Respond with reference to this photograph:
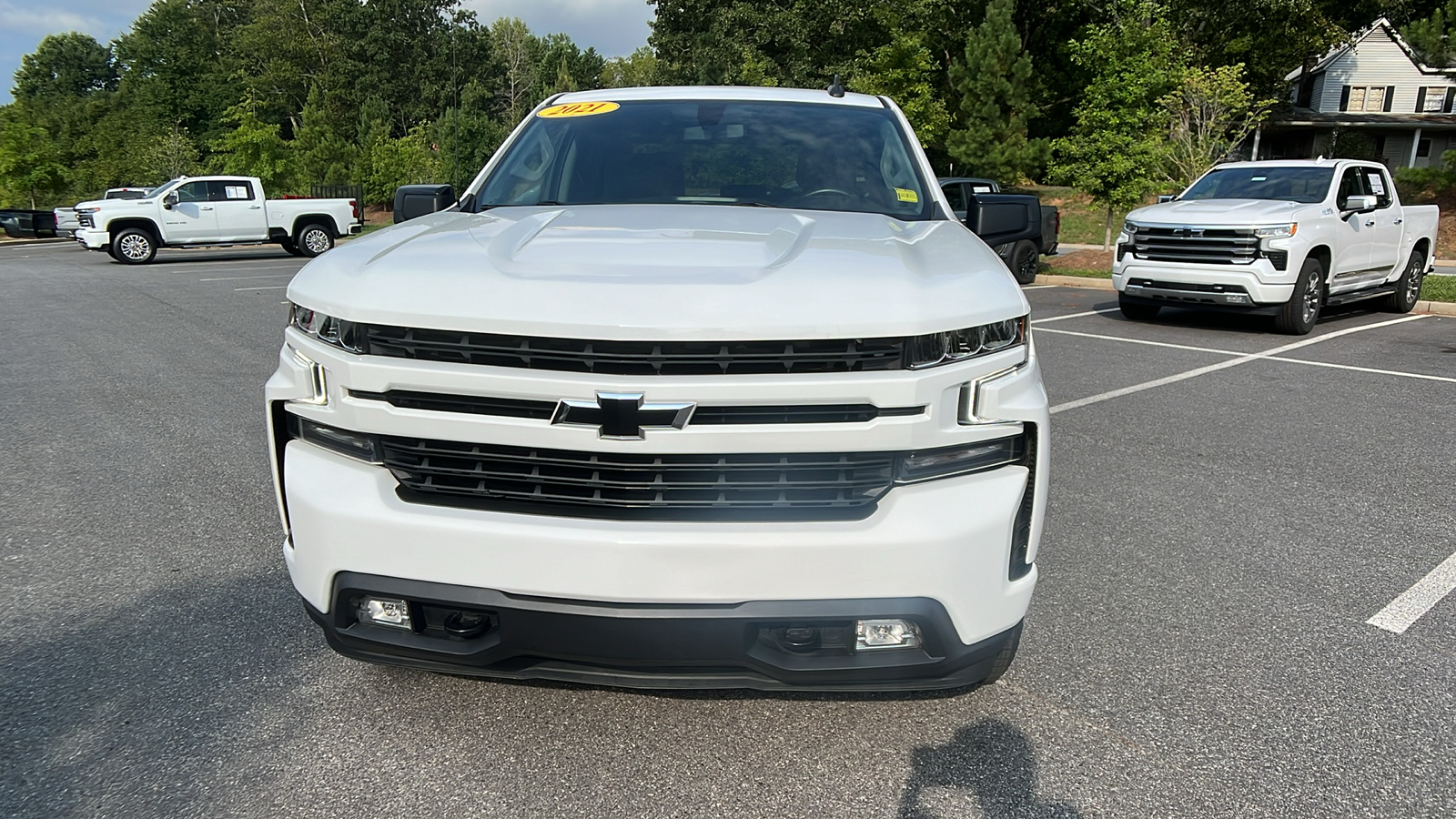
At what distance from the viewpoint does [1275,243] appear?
32.0 feet

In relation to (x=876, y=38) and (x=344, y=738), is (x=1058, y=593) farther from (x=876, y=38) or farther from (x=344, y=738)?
(x=876, y=38)

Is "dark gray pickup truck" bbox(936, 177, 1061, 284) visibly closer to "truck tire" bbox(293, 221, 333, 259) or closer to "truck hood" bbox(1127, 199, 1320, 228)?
"truck hood" bbox(1127, 199, 1320, 228)

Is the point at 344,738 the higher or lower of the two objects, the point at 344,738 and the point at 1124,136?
the lower

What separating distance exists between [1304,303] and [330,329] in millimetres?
10511

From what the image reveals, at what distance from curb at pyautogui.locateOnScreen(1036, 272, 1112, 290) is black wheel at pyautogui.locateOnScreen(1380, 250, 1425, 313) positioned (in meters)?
3.94

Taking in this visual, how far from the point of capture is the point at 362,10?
212ft

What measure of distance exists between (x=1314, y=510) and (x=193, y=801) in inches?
185

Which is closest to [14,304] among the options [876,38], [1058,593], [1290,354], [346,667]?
[346,667]

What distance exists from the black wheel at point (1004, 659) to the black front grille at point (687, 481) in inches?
22.6

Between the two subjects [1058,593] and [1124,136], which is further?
[1124,136]

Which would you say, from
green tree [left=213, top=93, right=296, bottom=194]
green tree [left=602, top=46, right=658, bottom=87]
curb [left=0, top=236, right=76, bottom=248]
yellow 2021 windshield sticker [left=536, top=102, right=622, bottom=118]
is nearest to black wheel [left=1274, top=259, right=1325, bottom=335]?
yellow 2021 windshield sticker [left=536, top=102, right=622, bottom=118]

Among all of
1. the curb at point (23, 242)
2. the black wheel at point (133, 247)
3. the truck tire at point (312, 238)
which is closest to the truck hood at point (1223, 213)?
the truck tire at point (312, 238)

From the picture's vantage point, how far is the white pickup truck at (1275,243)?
9859mm

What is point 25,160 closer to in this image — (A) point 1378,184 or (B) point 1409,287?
(A) point 1378,184
